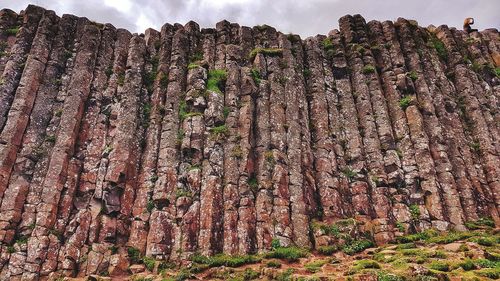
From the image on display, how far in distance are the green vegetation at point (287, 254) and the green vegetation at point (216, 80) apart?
14872 millimetres

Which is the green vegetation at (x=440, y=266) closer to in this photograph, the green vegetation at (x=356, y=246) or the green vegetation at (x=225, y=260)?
the green vegetation at (x=356, y=246)

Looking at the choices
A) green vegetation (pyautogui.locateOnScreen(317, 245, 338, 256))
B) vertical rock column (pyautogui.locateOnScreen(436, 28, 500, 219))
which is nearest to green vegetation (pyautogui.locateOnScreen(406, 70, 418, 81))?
vertical rock column (pyautogui.locateOnScreen(436, 28, 500, 219))

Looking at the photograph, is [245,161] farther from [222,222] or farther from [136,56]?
[136,56]

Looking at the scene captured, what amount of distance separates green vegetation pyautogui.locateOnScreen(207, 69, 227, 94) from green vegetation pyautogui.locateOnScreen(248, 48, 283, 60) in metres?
3.60

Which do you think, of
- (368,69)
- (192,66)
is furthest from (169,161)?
(368,69)

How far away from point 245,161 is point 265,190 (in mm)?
2781

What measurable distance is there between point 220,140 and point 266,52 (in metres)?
12.1

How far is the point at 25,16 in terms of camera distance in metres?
39.8

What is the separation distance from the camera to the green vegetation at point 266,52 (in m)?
41.5

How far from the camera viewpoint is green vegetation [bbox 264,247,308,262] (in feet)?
92.3

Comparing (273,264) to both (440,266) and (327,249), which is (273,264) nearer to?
(327,249)

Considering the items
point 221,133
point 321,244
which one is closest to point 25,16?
A: point 221,133

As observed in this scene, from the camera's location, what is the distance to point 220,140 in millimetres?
33875

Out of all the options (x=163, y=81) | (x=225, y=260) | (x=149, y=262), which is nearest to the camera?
(x=225, y=260)
